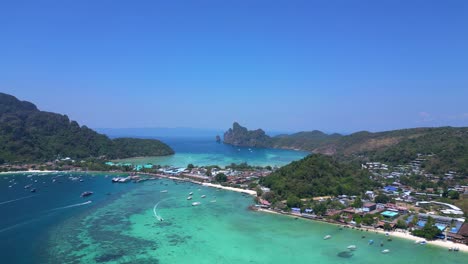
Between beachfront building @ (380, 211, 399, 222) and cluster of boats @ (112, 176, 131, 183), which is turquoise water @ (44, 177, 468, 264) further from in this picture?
cluster of boats @ (112, 176, 131, 183)

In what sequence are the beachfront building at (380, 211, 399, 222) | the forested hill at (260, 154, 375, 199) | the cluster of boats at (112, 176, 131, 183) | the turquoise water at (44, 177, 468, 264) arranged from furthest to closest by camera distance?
the cluster of boats at (112, 176, 131, 183)
the forested hill at (260, 154, 375, 199)
the beachfront building at (380, 211, 399, 222)
the turquoise water at (44, 177, 468, 264)

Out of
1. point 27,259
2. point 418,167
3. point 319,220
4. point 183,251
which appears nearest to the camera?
point 27,259

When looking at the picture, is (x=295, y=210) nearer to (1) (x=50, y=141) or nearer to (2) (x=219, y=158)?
(2) (x=219, y=158)

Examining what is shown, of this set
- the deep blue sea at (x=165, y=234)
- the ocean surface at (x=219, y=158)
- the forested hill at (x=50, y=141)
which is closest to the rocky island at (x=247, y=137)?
the ocean surface at (x=219, y=158)

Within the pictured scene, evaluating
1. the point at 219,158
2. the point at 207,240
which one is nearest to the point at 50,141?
the point at 219,158

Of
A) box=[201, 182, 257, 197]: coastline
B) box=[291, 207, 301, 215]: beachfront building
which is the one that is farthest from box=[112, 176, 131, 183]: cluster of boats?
box=[291, 207, 301, 215]: beachfront building

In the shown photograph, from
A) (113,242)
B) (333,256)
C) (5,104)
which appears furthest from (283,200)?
(5,104)

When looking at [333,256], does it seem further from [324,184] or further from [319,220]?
[324,184]
